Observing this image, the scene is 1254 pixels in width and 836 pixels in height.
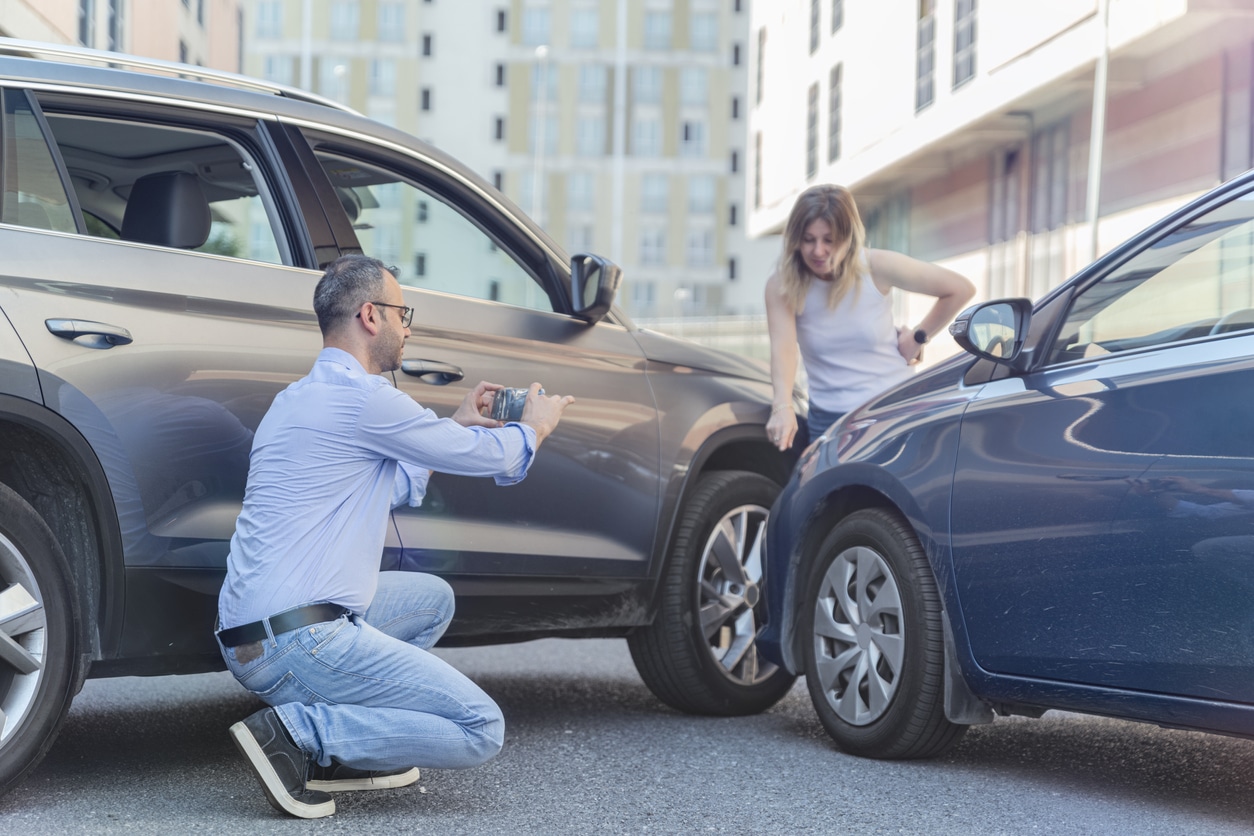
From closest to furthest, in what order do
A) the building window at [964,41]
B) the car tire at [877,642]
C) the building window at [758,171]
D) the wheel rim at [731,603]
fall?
the car tire at [877,642], the wheel rim at [731,603], the building window at [964,41], the building window at [758,171]

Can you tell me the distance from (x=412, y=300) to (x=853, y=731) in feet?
6.17

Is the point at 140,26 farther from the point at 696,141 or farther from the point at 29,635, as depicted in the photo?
the point at 696,141

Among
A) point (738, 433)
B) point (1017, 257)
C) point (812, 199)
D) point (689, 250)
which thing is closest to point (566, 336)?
point (738, 433)

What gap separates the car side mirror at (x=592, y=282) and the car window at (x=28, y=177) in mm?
1725

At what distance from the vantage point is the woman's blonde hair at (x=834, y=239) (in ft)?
19.5

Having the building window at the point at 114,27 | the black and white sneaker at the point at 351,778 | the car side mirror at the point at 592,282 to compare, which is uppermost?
the building window at the point at 114,27

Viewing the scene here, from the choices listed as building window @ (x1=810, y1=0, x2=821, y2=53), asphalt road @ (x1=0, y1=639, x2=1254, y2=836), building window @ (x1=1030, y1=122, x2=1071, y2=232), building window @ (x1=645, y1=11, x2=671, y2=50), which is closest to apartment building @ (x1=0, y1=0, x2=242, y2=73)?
asphalt road @ (x1=0, y1=639, x2=1254, y2=836)

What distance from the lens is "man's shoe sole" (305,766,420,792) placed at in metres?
4.13

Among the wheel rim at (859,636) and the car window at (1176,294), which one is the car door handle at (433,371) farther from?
the car window at (1176,294)

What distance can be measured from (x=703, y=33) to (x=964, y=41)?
50.1 m

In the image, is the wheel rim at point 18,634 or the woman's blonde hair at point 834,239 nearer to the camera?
the wheel rim at point 18,634

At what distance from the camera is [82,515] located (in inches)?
157

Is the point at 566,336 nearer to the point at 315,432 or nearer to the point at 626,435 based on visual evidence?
the point at 626,435

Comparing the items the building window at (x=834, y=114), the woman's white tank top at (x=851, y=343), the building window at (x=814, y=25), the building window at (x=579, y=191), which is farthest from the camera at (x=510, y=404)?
the building window at (x=579, y=191)
